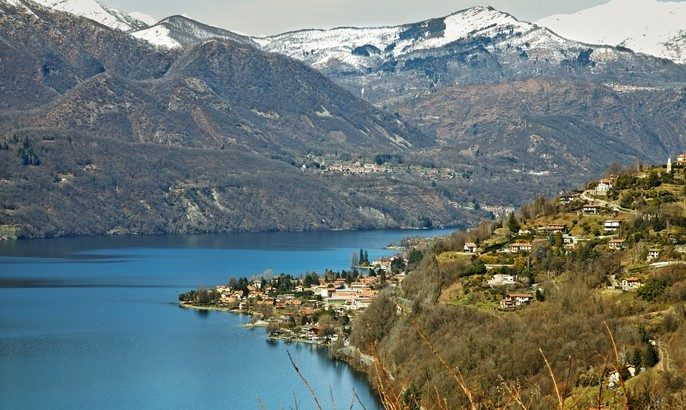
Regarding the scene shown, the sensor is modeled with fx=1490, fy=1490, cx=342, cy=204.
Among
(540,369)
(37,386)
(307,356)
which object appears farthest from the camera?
(307,356)

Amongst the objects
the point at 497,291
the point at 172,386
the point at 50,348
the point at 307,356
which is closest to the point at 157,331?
the point at 50,348

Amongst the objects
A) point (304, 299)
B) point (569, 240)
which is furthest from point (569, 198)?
point (304, 299)

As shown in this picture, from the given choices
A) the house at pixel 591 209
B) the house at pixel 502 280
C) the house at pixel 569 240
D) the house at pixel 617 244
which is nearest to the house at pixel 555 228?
the house at pixel 591 209

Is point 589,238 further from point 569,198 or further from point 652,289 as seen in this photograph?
point 652,289

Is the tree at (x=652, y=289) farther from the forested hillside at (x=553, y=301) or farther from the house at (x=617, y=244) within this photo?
the house at (x=617, y=244)

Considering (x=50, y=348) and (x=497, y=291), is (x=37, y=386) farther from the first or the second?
(x=497, y=291)

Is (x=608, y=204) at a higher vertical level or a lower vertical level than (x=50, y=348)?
higher
